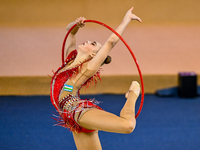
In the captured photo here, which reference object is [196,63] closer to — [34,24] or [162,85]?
[162,85]

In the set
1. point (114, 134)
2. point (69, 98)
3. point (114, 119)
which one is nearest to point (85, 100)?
point (69, 98)

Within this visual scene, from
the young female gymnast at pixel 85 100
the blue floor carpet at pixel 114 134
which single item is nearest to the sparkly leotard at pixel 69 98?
the young female gymnast at pixel 85 100

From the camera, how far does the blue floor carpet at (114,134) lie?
321cm

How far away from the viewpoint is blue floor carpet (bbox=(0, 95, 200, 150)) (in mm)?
3215

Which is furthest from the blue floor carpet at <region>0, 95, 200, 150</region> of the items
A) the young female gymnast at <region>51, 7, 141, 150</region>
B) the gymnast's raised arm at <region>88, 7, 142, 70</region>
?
the gymnast's raised arm at <region>88, 7, 142, 70</region>

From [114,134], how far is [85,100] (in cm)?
158

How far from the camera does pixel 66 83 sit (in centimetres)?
215

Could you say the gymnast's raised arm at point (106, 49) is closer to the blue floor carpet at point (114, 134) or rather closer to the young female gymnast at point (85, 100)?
the young female gymnast at point (85, 100)

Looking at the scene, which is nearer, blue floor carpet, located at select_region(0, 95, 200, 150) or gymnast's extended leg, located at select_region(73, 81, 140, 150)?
gymnast's extended leg, located at select_region(73, 81, 140, 150)

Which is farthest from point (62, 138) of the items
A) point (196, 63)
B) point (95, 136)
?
point (196, 63)

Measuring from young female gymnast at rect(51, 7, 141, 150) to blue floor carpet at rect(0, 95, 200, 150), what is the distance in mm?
1110

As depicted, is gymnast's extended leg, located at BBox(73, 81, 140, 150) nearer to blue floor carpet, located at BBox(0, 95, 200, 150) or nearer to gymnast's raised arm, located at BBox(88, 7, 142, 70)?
gymnast's raised arm, located at BBox(88, 7, 142, 70)

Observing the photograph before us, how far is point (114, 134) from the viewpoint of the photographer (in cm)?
356

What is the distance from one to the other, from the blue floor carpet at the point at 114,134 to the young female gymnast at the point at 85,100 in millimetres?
1110
